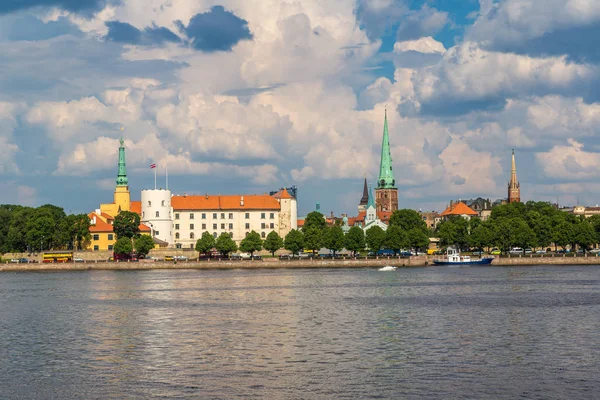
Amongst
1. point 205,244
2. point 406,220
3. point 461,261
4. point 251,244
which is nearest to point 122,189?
point 205,244

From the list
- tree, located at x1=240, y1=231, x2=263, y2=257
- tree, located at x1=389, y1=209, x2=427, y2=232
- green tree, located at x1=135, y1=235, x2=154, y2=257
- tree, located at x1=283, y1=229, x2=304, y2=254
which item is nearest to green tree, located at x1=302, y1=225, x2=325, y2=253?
tree, located at x1=283, y1=229, x2=304, y2=254

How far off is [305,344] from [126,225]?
371 ft

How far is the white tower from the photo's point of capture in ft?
562

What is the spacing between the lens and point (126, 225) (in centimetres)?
15338

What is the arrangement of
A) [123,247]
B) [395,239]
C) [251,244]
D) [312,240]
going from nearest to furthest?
[123,247] → [251,244] → [312,240] → [395,239]

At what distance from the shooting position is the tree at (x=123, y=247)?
145000 millimetres

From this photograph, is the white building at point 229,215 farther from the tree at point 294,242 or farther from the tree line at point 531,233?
the tree line at point 531,233

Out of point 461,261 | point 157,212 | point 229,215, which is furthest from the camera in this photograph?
point 229,215

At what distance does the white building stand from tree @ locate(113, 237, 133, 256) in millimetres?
28625

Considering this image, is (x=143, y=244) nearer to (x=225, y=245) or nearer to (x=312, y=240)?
(x=225, y=245)

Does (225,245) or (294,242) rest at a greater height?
(294,242)

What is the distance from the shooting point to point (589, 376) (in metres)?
35.2

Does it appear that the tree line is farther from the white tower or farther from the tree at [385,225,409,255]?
the white tower

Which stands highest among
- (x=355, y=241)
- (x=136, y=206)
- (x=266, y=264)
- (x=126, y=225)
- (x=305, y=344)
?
(x=136, y=206)
